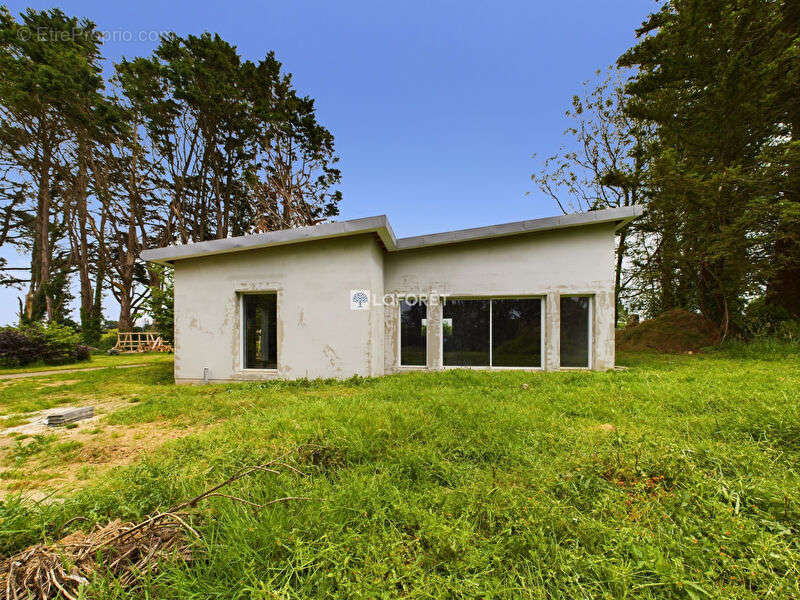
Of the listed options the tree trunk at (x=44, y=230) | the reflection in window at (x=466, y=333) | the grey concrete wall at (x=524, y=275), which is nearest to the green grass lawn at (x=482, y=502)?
the grey concrete wall at (x=524, y=275)

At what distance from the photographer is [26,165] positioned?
16.7 meters

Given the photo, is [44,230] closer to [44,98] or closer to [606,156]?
[44,98]

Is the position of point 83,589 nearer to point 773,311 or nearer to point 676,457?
point 676,457

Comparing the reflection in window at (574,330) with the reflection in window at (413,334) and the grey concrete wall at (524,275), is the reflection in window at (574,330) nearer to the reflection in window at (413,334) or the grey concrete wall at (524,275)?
the grey concrete wall at (524,275)

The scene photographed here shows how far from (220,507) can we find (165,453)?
1633mm

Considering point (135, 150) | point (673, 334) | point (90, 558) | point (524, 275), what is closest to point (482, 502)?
point (90, 558)

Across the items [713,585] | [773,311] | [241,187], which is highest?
[241,187]

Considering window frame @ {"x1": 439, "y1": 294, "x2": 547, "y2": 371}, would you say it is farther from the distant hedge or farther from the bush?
the distant hedge

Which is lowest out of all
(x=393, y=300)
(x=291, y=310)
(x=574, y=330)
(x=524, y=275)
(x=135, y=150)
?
(x=574, y=330)

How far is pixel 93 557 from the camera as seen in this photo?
149 cm

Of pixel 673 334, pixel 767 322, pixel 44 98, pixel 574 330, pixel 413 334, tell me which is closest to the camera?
pixel 574 330

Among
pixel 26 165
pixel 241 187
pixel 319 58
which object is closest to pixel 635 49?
pixel 319 58

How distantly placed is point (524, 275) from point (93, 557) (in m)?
7.16

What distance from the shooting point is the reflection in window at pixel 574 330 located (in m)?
6.71
